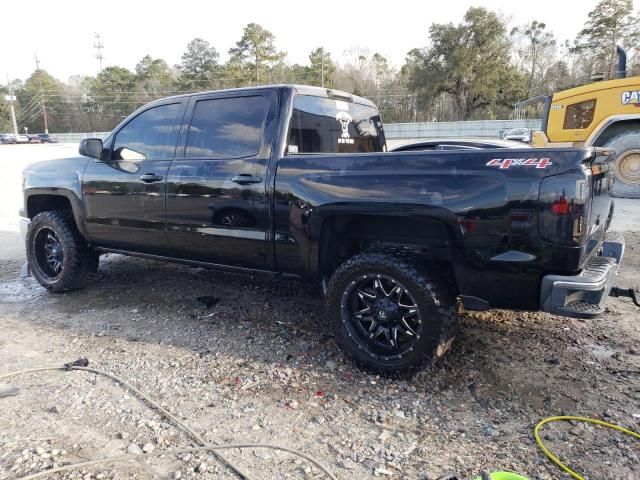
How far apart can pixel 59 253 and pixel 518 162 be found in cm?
464

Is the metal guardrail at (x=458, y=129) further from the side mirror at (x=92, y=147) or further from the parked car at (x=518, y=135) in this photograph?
the side mirror at (x=92, y=147)

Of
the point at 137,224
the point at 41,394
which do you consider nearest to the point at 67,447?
the point at 41,394

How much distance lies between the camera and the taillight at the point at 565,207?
2484mm

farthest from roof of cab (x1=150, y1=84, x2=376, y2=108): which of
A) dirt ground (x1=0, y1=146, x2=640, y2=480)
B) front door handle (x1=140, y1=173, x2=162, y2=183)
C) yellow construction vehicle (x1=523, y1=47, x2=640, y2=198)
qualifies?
yellow construction vehicle (x1=523, y1=47, x2=640, y2=198)

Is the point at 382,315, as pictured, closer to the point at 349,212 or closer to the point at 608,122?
the point at 349,212

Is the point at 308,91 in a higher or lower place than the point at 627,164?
higher

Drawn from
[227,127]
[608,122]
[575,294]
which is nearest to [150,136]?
[227,127]

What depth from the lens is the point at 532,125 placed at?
3553 cm

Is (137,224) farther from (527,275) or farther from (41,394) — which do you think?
(527,275)

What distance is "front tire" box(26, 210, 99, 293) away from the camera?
4.89 metres

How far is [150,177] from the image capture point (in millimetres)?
4137

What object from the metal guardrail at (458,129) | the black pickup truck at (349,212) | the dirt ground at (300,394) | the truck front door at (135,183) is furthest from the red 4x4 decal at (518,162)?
the metal guardrail at (458,129)

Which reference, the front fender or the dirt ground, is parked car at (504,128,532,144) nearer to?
the dirt ground

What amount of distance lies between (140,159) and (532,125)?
36703mm
